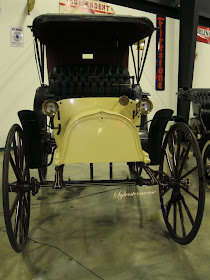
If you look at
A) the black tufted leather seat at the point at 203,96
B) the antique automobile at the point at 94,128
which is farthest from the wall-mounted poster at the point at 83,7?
the black tufted leather seat at the point at 203,96

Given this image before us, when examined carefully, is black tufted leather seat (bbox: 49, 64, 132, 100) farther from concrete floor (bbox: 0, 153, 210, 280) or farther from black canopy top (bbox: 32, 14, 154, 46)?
concrete floor (bbox: 0, 153, 210, 280)

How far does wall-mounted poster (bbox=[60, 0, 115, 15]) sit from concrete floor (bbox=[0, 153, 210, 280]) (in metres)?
4.17

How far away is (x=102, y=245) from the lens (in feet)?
7.00

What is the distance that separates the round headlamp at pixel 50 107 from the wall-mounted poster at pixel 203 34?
654cm

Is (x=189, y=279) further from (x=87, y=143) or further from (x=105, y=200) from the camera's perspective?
(x=105, y=200)

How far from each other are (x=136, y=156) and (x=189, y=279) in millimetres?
887

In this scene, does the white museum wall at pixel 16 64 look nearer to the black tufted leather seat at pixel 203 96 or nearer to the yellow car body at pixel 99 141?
the black tufted leather seat at pixel 203 96

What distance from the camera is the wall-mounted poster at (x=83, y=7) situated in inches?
215

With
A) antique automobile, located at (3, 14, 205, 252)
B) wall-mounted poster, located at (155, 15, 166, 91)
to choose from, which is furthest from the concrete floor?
wall-mounted poster, located at (155, 15, 166, 91)

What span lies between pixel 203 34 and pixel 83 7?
3.71 meters

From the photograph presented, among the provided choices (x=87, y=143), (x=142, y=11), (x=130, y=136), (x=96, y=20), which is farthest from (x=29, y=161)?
(x=142, y=11)

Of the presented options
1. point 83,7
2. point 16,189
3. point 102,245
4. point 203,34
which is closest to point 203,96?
point 83,7

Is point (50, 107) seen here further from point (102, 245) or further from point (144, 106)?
point (102, 245)

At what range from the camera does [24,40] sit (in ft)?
17.4
